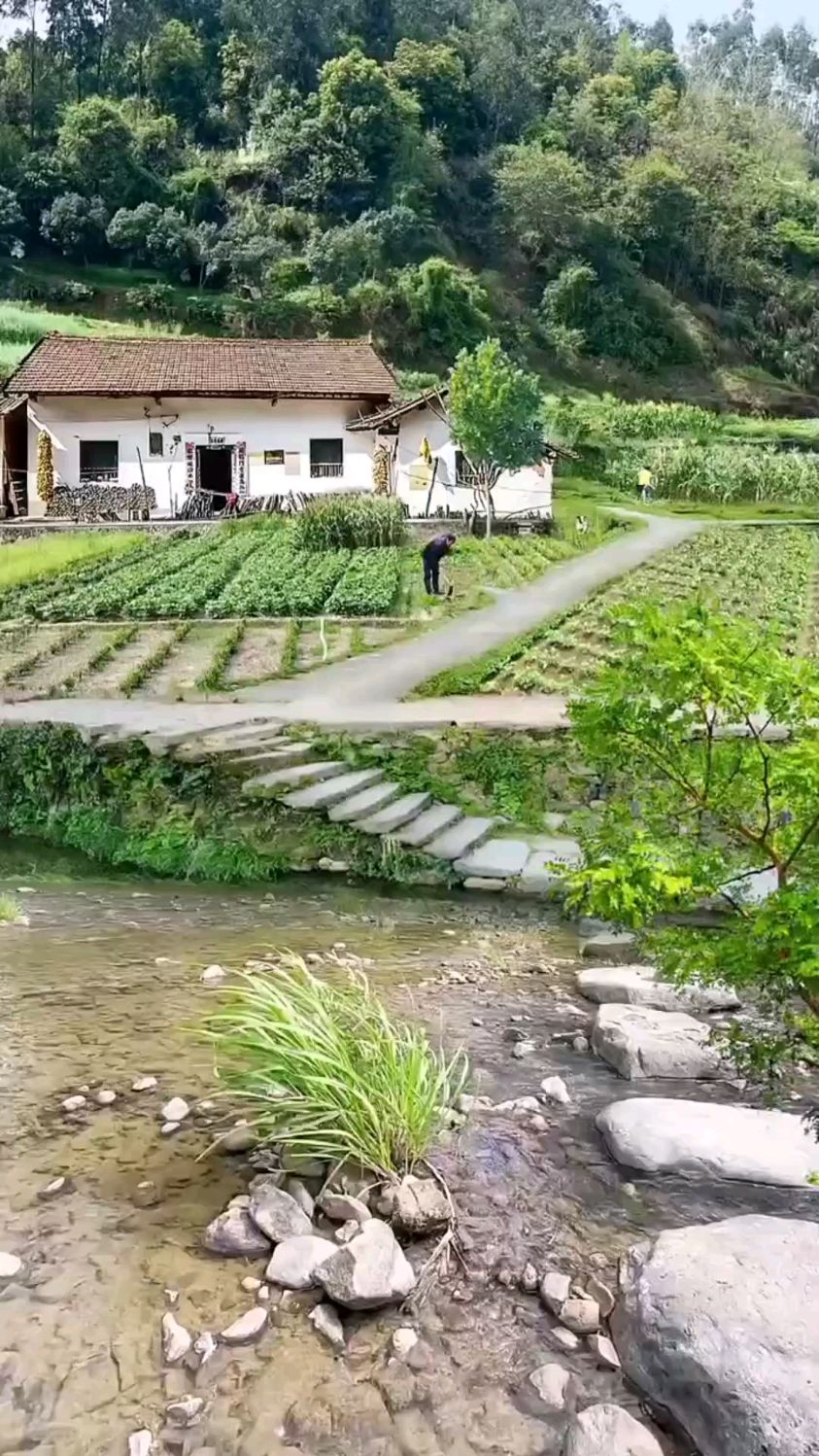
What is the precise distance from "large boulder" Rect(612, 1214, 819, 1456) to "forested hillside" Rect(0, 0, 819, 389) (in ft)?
135

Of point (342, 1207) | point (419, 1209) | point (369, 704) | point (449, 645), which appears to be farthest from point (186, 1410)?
point (449, 645)

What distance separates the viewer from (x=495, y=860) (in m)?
6.65

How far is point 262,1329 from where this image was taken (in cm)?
284

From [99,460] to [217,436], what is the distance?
2.58m

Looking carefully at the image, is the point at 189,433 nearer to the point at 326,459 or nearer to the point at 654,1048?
the point at 326,459

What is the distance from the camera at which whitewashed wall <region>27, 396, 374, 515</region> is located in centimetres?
2434

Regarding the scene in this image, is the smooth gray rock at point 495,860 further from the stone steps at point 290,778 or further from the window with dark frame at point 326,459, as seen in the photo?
the window with dark frame at point 326,459

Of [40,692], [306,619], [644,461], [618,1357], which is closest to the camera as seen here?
[618,1357]

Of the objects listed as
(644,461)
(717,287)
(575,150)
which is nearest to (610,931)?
(644,461)

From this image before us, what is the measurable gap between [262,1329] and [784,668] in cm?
211

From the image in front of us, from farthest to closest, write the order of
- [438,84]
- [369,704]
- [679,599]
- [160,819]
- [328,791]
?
[438,84] < [679,599] < [369,704] < [160,819] < [328,791]

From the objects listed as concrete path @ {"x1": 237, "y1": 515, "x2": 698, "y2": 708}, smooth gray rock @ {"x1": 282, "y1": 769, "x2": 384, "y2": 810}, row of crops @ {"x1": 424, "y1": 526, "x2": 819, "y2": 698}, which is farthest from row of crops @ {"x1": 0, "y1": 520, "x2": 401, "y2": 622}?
smooth gray rock @ {"x1": 282, "y1": 769, "x2": 384, "y2": 810}

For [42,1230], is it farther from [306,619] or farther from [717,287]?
[717,287]

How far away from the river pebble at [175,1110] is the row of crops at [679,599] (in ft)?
8.19
